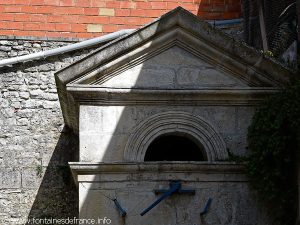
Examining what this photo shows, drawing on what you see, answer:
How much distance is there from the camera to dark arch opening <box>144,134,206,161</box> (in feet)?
26.3

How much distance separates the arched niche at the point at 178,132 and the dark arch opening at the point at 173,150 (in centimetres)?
24

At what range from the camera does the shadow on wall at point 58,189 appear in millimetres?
8969

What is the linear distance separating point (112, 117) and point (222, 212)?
1429mm

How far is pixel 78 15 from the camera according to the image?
34.7 feet

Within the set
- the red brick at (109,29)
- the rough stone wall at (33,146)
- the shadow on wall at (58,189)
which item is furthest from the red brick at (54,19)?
the shadow on wall at (58,189)

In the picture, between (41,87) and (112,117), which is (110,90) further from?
(41,87)

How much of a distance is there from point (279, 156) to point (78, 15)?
4395mm

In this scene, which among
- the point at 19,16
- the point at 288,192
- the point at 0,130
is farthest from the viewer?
the point at 19,16

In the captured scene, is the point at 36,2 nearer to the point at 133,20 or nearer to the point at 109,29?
the point at 109,29

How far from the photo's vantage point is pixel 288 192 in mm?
7238

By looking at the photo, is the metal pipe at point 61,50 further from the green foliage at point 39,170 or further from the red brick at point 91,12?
the green foliage at point 39,170

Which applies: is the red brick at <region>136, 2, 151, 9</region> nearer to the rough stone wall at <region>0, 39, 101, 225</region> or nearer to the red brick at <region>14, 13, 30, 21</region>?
the rough stone wall at <region>0, 39, 101, 225</region>

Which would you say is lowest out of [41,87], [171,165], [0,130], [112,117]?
[171,165]

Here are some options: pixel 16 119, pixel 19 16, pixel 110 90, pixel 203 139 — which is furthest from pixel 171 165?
pixel 19 16
